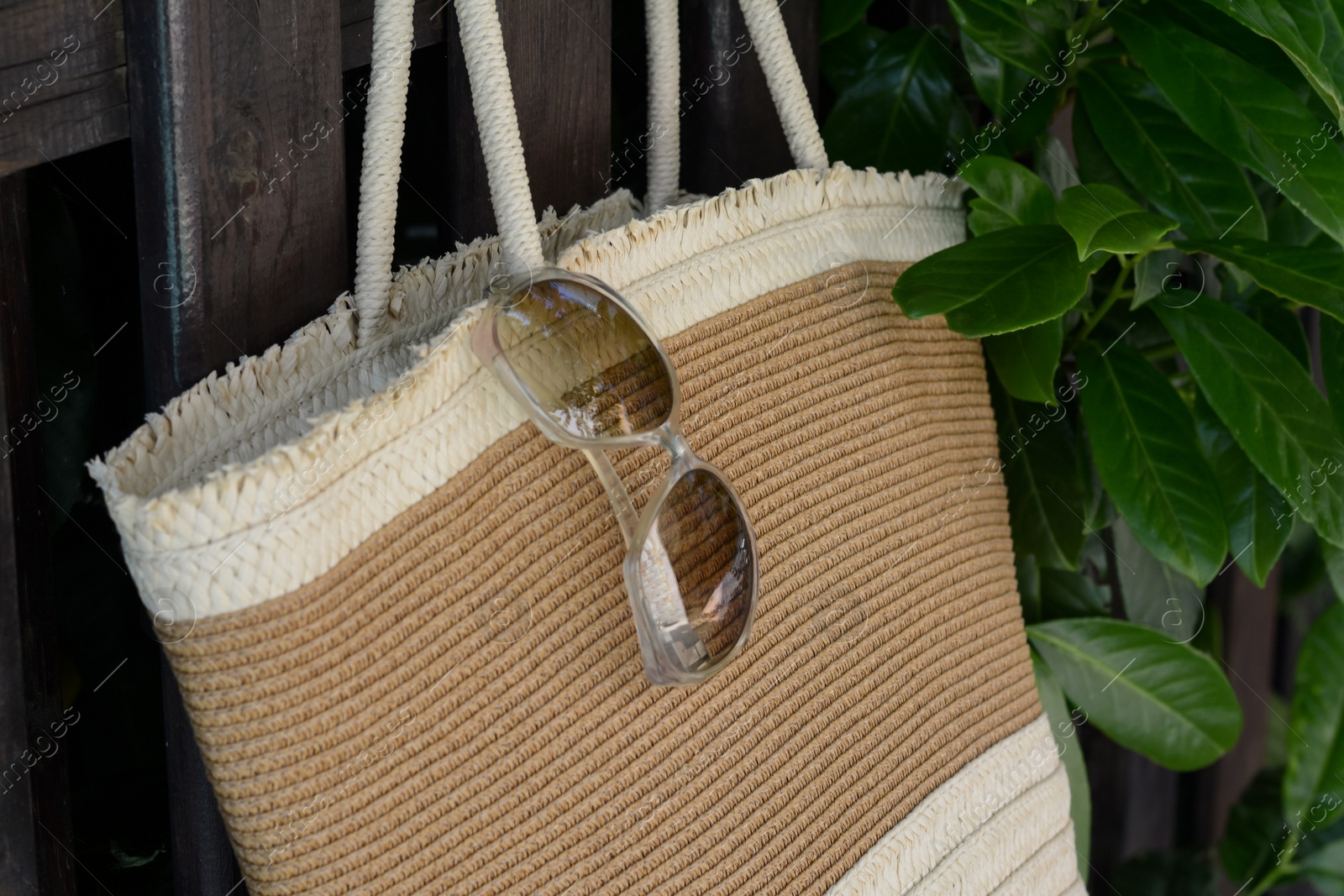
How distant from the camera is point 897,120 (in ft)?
2.67

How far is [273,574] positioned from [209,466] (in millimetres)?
79

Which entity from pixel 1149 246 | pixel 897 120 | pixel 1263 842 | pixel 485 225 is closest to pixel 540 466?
pixel 485 225

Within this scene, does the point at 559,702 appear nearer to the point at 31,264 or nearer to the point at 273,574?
the point at 273,574

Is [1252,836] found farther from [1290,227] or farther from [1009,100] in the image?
[1009,100]

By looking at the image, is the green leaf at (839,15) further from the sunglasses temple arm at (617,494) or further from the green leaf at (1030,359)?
the sunglasses temple arm at (617,494)

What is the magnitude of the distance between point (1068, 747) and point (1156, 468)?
0.85 feet

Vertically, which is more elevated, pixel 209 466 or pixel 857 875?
pixel 209 466

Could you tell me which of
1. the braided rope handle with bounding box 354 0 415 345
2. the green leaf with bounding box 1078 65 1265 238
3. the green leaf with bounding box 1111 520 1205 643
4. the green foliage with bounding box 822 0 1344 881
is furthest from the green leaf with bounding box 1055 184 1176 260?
the green leaf with bounding box 1111 520 1205 643

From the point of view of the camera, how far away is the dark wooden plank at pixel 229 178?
18.0 inches

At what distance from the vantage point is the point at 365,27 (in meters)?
0.56

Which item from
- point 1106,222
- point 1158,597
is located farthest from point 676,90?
point 1158,597

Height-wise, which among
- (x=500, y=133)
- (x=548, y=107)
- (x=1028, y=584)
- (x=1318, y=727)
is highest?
(x=548, y=107)

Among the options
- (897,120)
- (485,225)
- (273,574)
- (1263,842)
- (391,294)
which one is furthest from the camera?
(1263,842)

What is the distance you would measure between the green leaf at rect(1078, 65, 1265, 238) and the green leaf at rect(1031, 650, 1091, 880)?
0.33 m
